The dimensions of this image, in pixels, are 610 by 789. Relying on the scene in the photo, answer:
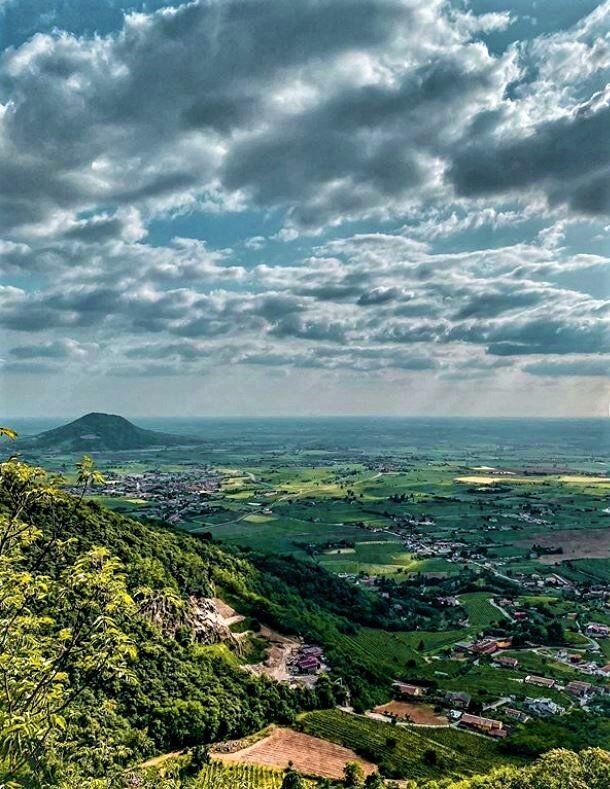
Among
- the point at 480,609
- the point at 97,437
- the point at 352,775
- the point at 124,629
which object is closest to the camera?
the point at 124,629

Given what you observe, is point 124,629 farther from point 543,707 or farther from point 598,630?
point 598,630

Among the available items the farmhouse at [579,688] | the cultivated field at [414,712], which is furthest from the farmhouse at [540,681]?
the cultivated field at [414,712]

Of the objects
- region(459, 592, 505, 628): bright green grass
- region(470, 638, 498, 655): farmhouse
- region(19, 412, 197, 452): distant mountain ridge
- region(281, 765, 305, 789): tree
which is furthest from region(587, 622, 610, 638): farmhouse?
region(19, 412, 197, 452): distant mountain ridge

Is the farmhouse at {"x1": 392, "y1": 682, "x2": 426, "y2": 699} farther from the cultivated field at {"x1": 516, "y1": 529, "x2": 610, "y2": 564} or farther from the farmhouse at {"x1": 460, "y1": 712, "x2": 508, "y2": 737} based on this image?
the cultivated field at {"x1": 516, "y1": 529, "x2": 610, "y2": 564}

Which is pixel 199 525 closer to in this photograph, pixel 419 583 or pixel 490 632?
pixel 419 583

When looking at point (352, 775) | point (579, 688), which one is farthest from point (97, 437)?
point (352, 775)

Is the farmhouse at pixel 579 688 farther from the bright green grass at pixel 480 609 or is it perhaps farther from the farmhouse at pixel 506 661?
the bright green grass at pixel 480 609
